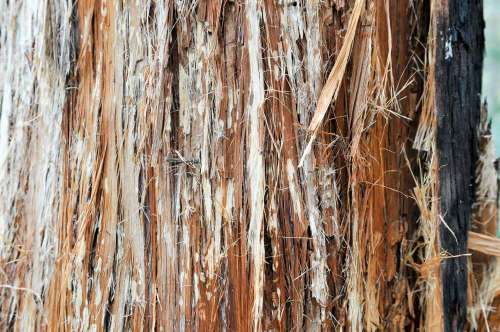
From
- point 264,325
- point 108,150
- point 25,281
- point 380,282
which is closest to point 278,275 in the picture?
point 264,325

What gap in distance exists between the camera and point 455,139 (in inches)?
33.6

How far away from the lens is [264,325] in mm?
841

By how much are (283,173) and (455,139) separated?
0.32m

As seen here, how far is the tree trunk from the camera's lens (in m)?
0.85

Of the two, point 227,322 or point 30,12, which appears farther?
point 30,12

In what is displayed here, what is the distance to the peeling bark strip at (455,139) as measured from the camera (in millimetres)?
841

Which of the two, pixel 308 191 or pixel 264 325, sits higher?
pixel 308 191

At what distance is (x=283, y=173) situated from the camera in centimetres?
85

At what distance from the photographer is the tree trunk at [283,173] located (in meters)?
0.85

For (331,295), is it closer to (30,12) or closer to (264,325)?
(264,325)

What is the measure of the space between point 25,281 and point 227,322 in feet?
1.46

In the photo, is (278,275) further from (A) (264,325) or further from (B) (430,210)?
(B) (430,210)

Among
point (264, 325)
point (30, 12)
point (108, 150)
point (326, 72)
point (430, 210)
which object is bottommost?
point (264, 325)

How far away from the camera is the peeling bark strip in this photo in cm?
84
